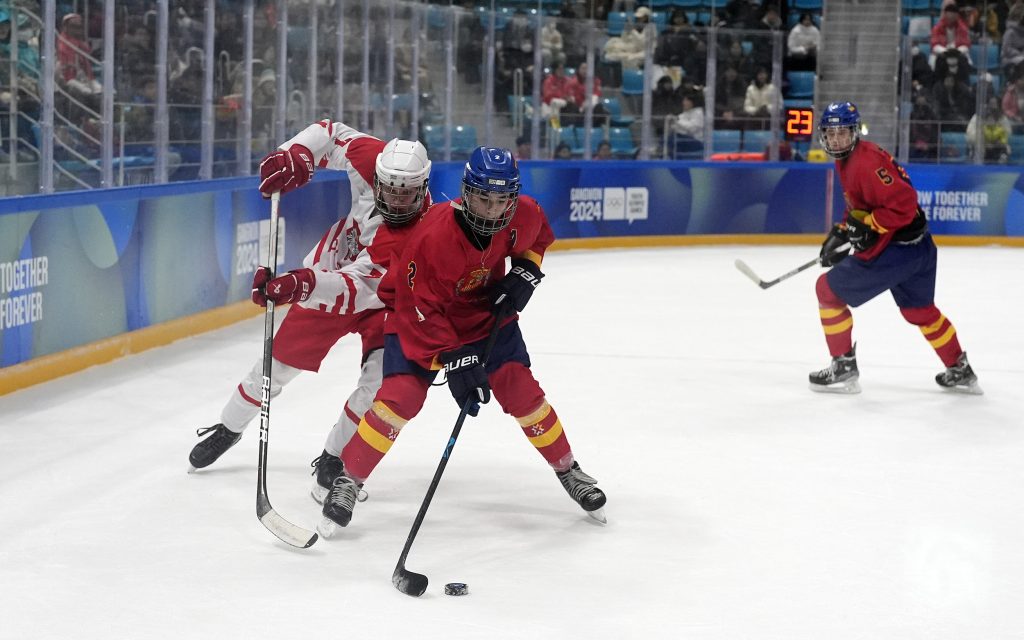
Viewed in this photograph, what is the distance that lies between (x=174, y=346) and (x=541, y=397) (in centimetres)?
355

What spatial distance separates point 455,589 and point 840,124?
343 cm

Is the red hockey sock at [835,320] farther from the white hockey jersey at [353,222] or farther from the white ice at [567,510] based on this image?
the white hockey jersey at [353,222]

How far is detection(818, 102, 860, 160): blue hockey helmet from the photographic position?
19.8 feet

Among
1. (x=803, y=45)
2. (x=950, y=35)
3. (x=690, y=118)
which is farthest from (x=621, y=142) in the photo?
(x=950, y=35)

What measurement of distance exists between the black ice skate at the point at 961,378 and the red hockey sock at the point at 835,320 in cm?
45

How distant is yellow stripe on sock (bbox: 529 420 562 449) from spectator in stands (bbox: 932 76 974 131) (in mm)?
10158

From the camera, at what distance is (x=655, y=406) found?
5898 mm

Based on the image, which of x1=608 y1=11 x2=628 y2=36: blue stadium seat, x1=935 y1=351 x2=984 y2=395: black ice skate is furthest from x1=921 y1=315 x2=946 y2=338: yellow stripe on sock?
x1=608 y1=11 x2=628 y2=36: blue stadium seat

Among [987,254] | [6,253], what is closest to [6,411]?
[6,253]

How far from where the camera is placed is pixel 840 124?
605 cm

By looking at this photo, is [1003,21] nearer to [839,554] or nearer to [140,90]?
[140,90]

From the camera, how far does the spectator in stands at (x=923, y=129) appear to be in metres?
13.2

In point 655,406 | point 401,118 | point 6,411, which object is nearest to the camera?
point 6,411

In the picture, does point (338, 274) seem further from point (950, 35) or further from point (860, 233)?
point (950, 35)
